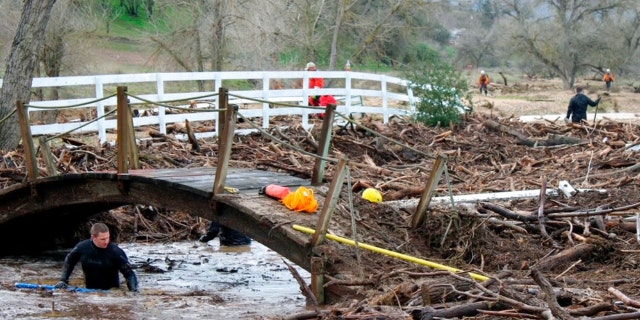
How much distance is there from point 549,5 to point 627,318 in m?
62.4

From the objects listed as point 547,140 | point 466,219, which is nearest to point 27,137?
point 466,219

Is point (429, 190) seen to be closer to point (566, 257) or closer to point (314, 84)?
point (566, 257)

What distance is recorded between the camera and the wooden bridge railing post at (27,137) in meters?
12.9

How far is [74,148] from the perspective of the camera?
659 inches

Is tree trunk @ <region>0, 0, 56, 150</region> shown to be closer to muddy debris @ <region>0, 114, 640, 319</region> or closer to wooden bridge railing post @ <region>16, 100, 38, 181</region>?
muddy debris @ <region>0, 114, 640, 319</region>

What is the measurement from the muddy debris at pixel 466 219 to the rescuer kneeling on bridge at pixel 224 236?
62 cm

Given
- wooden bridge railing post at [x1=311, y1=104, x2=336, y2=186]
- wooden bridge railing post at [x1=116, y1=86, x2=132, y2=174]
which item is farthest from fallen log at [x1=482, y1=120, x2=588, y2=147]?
wooden bridge railing post at [x1=116, y1=86, x2=132, y2=174]

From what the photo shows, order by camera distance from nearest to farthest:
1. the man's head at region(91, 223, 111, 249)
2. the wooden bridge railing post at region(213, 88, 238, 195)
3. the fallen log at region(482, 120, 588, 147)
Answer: the wooden bridge railing post at region(213, 88, 238, 195) → the man's head at region(91, 223, 111, 249) → the fallen log at region(482, 120, 588, 147)

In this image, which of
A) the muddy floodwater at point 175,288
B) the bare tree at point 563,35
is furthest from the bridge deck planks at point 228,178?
the bare tree at point 563,35

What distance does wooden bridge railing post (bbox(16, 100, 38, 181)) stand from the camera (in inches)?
509

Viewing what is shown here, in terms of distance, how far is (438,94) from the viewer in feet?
76.2

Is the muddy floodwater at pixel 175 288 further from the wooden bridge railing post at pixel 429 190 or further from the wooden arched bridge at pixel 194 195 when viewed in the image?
the wooden bridge railing post at pixel 429 190

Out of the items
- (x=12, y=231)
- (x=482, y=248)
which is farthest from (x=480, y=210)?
(x=12, y=231)

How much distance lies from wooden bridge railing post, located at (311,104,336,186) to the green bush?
1123 cm
